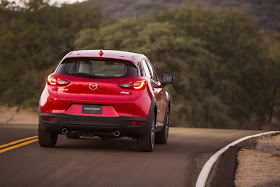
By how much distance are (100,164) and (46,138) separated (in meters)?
2.20

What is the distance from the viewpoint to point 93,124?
34.0 feet

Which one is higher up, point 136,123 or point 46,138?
point 136,123

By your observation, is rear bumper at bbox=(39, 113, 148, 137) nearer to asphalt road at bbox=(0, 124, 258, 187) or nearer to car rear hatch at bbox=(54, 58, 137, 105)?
car rear hatch at bbox=(54, 58, 137, 105)

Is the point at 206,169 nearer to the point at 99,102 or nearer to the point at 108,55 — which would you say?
the point at 99,102

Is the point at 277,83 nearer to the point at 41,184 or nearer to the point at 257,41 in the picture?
the point at 257,41

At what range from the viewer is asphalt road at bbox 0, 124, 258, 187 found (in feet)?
25.9

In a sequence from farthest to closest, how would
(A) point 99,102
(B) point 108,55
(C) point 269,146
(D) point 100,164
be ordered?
(C) point 269,146, (B) point 108,55, (A) point 99,102, (D) point 100,164

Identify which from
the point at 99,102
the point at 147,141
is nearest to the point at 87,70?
the point at 99,102

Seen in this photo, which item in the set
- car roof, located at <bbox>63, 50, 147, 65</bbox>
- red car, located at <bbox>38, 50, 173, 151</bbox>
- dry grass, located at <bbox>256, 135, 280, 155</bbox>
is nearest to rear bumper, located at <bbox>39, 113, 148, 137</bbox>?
red car, located at <bbox>38, 50, 173, 151</bbox>

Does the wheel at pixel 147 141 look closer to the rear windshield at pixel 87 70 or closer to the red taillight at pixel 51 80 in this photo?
the rear windshield at pixel 87 70

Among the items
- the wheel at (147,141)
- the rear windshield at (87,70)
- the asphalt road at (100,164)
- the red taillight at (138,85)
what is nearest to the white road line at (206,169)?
the asphalt road at (100,164)

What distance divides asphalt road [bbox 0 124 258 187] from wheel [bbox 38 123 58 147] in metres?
0.18

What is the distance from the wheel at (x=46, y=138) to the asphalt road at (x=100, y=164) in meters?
0.18

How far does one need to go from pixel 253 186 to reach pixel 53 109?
4.07 meters
